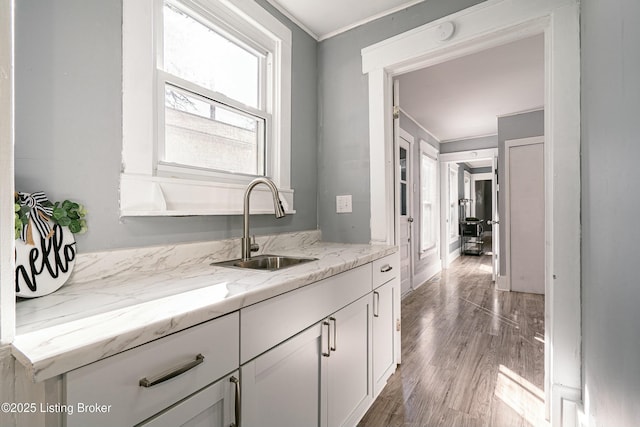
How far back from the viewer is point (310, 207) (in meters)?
2.21

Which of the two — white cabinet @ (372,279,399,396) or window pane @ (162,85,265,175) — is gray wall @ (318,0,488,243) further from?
window pane @ (162,85,265,175)

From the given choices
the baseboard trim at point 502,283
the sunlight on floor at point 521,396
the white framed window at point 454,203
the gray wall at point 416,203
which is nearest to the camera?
the sunlight on floor at point 521,396

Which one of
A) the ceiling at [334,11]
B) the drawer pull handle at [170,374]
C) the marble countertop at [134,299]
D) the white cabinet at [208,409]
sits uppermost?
the ceiling at [334,11]

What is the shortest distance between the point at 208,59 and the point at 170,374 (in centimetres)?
153

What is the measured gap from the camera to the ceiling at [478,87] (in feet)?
8.68

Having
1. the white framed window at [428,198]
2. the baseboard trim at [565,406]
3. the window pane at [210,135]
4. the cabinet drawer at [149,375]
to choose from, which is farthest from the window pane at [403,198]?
the cabinet drawer at [149,375]

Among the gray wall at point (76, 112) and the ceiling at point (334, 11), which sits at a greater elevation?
the ceiling at point (334, 11)

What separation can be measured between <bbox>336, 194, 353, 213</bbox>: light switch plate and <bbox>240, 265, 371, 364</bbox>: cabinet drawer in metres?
0.74

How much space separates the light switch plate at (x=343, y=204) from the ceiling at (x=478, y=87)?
1635 millimetres

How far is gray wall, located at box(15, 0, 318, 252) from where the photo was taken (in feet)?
3.06

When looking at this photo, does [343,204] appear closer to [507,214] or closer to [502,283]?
[507,214]

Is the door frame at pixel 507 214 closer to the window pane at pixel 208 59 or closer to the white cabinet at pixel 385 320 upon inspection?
the white cabinet at pixel 385 320

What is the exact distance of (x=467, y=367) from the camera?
2.07 meters

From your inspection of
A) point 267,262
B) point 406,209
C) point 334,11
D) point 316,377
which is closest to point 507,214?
point 406,209
